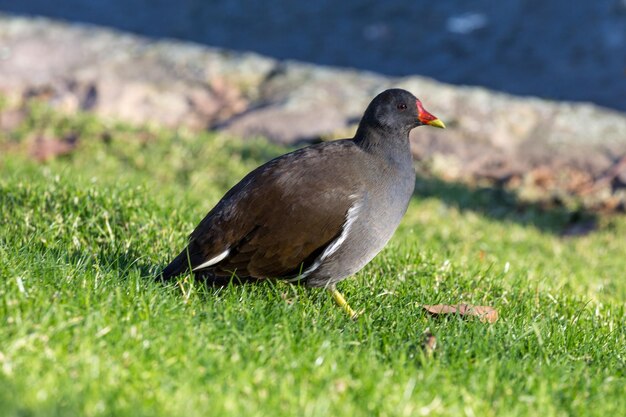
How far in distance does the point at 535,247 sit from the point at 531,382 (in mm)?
4667

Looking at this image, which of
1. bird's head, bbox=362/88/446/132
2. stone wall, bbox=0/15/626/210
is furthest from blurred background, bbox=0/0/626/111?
bird's head, bbox=362/88/446/132

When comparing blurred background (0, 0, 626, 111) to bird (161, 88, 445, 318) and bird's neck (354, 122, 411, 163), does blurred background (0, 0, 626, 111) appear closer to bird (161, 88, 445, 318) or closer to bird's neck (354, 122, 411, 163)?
bird's neck (354, 122, 411, 163)

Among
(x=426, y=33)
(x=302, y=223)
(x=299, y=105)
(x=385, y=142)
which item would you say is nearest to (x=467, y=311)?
(x=302, y=223)

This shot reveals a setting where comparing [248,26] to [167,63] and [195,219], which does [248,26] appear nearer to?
[167,63]

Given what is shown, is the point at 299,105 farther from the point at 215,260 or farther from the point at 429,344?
the point at 429,344

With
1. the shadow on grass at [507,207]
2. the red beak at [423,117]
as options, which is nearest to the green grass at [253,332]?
the red beak at [423,117]

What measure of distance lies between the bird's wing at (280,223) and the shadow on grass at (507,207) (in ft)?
16.8

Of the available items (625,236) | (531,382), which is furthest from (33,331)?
(625,236)

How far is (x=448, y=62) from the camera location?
1733 cm

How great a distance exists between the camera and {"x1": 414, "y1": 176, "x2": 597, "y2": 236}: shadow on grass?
9.59m

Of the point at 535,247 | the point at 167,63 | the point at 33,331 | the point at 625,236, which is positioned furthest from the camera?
the point at 167,63

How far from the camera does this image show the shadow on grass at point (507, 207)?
9.59m

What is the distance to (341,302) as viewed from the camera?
4680mm

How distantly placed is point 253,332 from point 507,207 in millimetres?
6740
